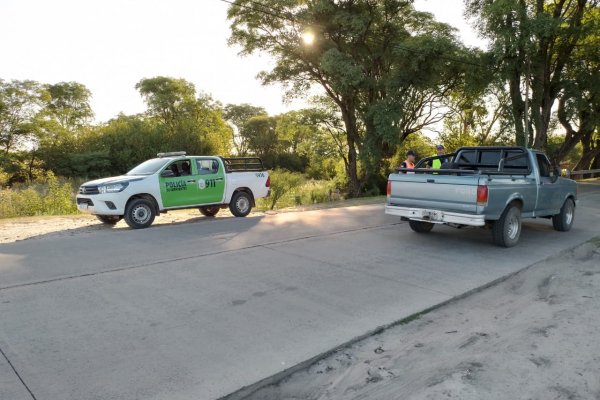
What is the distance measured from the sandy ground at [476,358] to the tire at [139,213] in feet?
26.5

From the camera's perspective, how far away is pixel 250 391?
3375mm

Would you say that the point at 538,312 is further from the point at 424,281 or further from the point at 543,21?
the point at 543,21

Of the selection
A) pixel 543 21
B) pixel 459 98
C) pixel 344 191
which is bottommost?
pixel 344 191

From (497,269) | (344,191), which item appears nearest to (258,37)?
(344,191)

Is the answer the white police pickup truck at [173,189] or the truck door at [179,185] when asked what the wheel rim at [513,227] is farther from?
the truck door at [179,185]

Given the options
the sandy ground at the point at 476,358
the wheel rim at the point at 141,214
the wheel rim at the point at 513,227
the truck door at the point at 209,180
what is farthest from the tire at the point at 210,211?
the sandy ground at the point at 476,358

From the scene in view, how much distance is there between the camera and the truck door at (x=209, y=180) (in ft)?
40.2

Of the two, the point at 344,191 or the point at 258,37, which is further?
the point at 344,191

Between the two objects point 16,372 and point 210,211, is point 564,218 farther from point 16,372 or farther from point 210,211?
point 16,372

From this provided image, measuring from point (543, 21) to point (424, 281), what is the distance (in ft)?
73.1

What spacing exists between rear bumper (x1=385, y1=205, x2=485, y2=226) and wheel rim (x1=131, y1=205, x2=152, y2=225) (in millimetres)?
5965

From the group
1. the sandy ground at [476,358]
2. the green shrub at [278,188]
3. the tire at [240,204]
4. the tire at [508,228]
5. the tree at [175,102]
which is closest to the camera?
the sandy ground at [476,358]

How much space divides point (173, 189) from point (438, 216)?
22.4 ft

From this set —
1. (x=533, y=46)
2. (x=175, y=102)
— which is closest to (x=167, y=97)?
(x=175, y=102)
